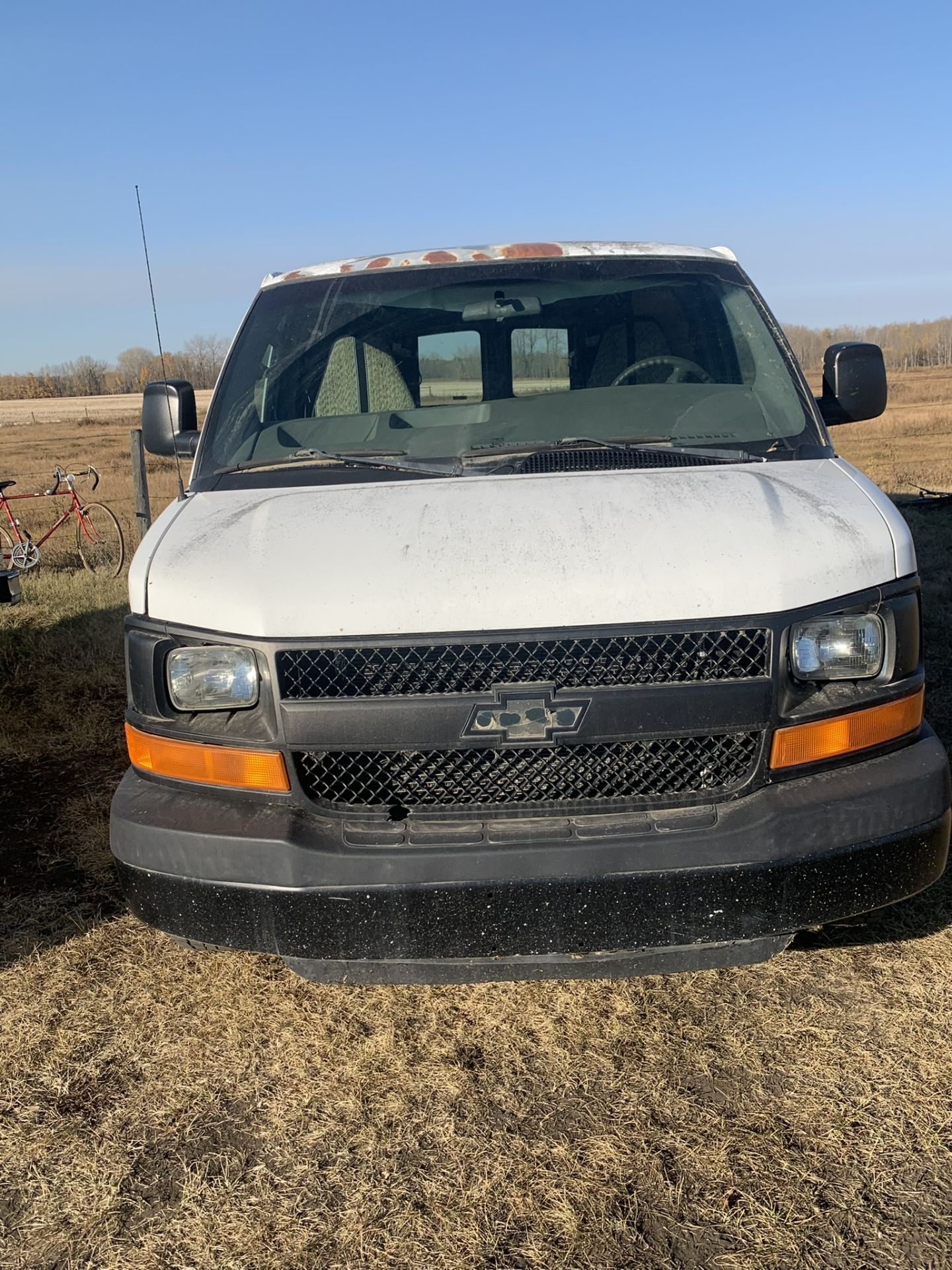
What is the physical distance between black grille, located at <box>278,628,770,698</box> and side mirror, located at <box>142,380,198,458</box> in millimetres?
1622

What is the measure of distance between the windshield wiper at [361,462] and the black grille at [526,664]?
2.78 feet

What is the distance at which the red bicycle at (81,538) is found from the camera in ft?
40.2

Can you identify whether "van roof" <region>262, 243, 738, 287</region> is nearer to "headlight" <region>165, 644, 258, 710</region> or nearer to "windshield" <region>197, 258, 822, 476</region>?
"windshield" <region>197, 258, 822, 476</region>

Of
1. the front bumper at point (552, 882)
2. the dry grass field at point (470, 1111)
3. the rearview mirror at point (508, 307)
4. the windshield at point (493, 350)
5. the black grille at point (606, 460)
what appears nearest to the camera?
the dry grass field at point (470, 1111)

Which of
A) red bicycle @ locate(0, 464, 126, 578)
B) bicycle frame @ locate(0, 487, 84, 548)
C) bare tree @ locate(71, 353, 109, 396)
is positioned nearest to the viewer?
bicycle frame @ locate(0, 487, 84, 548)

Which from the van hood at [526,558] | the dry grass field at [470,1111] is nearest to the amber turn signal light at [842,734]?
the van hood at [526,558]

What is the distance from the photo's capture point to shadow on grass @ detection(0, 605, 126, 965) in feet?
12.3

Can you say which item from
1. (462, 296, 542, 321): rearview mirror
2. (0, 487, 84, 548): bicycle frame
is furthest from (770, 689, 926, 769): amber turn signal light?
(0, 487, 84, 548): bicycle frame

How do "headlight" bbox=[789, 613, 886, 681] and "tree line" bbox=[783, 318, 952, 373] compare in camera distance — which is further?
"tree line" bbox=[783, 318, 952, 373]

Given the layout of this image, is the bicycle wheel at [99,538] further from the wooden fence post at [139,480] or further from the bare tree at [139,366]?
the bare tree at [139,366]

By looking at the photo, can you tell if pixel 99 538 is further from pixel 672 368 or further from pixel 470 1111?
pixel 470 1111

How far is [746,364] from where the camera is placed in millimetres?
3568

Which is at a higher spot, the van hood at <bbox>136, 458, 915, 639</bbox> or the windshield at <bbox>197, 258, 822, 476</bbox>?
the windshield at <bbox>197, 258, 822, 476</bbox>

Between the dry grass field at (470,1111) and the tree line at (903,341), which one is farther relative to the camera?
the tree line at (903,341)
